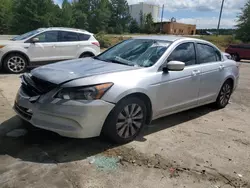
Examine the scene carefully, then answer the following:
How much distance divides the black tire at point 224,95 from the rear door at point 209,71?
241 millimetres

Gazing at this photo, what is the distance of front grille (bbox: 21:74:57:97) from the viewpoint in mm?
3641

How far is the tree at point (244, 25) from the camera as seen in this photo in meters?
39.1

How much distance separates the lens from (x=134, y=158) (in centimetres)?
367

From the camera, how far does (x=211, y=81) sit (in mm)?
5434

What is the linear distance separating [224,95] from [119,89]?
3294 mm

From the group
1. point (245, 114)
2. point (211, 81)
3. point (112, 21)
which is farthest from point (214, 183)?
point (112, 21)

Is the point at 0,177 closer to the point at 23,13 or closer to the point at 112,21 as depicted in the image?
the point at 23,13

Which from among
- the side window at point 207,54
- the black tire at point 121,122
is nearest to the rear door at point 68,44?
the side window at point 207,54

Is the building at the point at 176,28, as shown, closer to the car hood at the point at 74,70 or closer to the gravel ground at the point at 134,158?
the gravel ground at the point at 134,158

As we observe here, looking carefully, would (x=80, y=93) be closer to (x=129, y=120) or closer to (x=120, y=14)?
(x=129, y=120)

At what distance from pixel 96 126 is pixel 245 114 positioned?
381 cm

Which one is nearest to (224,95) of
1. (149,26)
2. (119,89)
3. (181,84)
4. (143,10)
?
(181,84)

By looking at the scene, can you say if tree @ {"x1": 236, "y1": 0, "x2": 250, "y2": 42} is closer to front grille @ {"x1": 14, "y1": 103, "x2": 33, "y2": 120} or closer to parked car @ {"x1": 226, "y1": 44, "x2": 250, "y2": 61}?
parked car @ {"x1": 226, "y1": 44, "x2": 250, "y2": 61}

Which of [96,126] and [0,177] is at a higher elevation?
[96,126]
